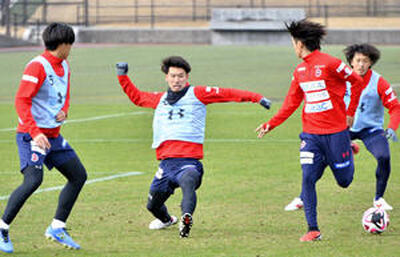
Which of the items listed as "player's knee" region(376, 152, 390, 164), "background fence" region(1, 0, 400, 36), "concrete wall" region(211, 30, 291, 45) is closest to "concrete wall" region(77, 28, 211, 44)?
"concrete wall" region(211, 30, 291, 45)

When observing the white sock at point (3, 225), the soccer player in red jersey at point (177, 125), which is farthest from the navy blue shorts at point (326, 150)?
the white sock at point (3, 225)

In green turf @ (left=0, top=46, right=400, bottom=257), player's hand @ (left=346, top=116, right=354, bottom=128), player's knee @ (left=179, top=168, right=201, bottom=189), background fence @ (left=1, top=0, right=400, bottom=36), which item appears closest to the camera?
green turf @ (left=0, top=46, right=400, bottom=257)

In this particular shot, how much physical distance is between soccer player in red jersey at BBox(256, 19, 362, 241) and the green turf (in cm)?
67

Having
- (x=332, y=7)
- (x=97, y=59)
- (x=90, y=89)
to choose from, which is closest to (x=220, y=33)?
(x=97, y=59)

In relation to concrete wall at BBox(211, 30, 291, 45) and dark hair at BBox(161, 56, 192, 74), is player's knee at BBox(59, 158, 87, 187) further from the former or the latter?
concrete wall at BBox(211, 30, 291, 45)

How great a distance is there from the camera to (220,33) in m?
50.0

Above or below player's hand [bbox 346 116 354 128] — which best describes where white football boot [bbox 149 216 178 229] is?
below

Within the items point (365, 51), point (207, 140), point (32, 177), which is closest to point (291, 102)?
point (365, 51)

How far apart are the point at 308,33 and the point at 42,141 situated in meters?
2.72

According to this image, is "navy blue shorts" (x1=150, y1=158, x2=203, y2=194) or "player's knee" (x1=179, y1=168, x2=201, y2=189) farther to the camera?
"navy blue shorts" (x1=150, y1=158, x2=203, y2=194)

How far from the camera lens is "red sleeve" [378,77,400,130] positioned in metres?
9.95

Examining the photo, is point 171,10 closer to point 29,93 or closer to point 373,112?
point 373,112

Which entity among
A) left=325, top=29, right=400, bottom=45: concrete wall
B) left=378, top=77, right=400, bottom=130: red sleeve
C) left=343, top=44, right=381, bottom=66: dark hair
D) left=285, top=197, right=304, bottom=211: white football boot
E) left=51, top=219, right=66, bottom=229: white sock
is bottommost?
left=285, top=197, right=304, bottom=211: white football boot

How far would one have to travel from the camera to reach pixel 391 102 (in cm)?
1020
